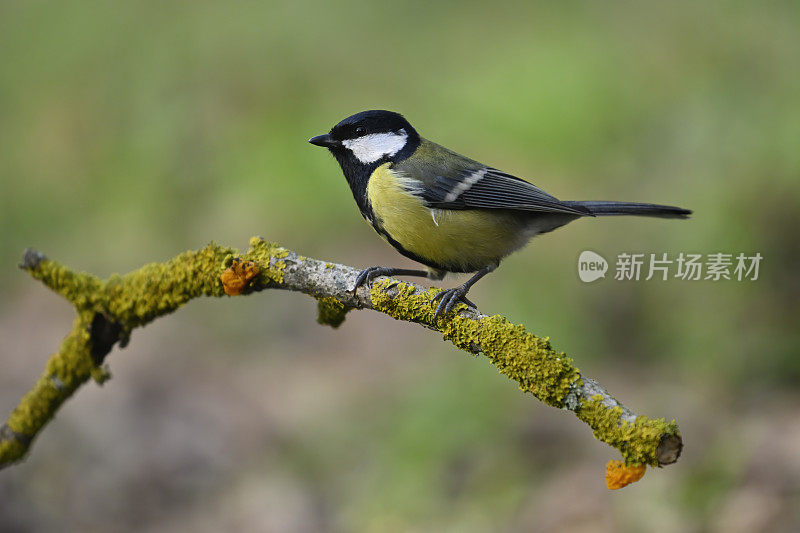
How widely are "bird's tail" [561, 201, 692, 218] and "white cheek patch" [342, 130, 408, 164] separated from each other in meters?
0.73

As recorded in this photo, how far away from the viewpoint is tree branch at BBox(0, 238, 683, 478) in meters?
1.70

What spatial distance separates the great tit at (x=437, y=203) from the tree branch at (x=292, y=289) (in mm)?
485

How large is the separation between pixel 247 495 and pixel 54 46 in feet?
17.9

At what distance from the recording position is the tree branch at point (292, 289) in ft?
5.58

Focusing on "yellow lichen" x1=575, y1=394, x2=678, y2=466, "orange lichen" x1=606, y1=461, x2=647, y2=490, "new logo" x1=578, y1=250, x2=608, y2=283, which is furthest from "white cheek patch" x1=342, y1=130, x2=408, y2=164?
"new logo" x1=578, y1=250, x2=608, y2=283

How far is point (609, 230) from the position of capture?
15.7 feet

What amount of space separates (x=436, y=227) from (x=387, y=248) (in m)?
3.24

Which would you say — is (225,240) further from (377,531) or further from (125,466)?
(377,531)

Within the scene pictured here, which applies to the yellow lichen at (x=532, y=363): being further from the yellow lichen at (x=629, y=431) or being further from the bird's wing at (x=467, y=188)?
the bird's wing at (x=467, y=188)

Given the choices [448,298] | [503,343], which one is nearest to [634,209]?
[448,298]

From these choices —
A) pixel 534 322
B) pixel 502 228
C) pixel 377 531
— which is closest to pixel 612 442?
pixel 502 228

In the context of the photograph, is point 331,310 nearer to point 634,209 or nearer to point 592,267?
point 634,209

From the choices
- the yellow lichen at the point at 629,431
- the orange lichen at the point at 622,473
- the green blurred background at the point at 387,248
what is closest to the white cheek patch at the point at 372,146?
the green blurred background at the point at 387,248

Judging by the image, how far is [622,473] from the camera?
1.68m
